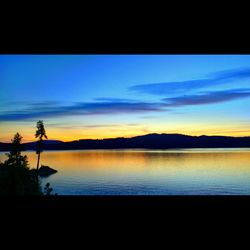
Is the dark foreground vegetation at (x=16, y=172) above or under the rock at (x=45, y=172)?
above

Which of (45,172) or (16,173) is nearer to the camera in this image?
(16,173)

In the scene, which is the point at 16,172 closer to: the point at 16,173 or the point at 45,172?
the point at 16,173

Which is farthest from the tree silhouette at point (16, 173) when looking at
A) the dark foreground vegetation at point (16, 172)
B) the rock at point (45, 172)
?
the rock at point (45, 172)

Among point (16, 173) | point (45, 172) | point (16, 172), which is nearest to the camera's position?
point (16, 173)

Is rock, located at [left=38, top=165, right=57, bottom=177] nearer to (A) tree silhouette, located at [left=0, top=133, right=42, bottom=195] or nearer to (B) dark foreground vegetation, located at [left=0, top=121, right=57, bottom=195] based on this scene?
(B) dark foreground vegetation, located at [left=0, top=121, right=57, bottom=195]

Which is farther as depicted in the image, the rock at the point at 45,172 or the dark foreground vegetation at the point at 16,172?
the rock at the point at 45,172

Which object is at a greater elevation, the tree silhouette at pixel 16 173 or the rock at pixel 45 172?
the tree silhouette at pixel 16 173

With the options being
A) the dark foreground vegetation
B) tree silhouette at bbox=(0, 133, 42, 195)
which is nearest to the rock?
the dark foreground vegetation

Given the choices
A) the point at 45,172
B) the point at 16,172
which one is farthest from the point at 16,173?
the point at 45,172

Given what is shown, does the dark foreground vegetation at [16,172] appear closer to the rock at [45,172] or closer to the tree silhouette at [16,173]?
the tree silhouette at [16,173]

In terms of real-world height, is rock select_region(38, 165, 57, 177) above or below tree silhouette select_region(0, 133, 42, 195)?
below

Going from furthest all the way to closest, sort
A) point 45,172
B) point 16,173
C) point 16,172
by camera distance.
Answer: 1. point 45,172
2. point 16,172
3. point 16,173
